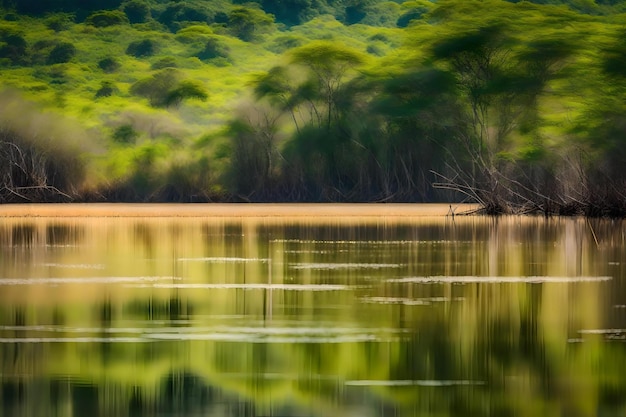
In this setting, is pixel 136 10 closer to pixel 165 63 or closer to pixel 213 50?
pixel 213 50

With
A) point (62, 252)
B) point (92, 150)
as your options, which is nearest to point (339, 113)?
point (92, 150)

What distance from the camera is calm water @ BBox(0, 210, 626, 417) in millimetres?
9211

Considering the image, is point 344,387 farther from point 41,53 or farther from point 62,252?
point 41,53

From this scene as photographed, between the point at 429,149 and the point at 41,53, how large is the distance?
49.9m

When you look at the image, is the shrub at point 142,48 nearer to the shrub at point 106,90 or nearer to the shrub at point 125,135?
the shrub at point 106,90

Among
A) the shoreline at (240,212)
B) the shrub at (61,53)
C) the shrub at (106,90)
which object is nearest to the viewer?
the shoreline at (240,212)

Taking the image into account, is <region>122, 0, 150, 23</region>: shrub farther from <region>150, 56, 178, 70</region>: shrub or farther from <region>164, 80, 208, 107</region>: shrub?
<region>164, 80, 208, 107</region>: shrub

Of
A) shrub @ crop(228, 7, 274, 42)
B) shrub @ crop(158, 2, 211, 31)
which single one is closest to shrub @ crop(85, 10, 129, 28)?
shrub @ crop(158, 2, 211, 31)

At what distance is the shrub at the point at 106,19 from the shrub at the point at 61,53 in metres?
9.45

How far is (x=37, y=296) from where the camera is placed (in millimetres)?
15477

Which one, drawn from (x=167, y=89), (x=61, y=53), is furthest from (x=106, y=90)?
(x=61, y=53)

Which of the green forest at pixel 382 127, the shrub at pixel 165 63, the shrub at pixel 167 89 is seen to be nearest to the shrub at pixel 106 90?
the shrub at pixel 167 89

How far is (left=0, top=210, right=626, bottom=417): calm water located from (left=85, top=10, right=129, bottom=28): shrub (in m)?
88.1

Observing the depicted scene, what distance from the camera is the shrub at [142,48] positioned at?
344 feet
